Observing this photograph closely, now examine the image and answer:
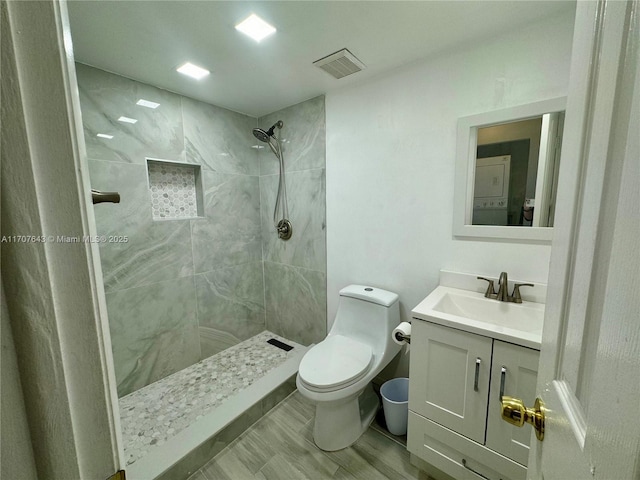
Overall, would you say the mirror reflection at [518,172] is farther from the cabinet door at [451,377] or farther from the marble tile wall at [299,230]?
the marble tile wall at [299,230]

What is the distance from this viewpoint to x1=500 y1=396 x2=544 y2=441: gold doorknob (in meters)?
0.51

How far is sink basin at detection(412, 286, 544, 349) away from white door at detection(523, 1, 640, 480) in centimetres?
55

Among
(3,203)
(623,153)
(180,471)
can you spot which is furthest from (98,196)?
(180,471)

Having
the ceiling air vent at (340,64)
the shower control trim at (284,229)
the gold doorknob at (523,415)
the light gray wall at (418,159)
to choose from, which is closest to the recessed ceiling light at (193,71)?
the ceiling air vent at (340,64)

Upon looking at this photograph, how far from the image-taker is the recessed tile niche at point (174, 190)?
1903 millimetres

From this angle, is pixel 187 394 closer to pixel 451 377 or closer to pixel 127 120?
pixel 451 377

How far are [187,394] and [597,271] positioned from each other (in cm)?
222

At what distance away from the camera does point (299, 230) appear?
222 centimetres

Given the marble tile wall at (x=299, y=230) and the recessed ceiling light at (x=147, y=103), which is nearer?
the recessed ceiling light at (x=147, y=103)

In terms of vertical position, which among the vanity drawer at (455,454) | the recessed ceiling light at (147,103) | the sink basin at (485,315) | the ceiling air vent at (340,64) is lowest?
the vanity drawer at (455,454)

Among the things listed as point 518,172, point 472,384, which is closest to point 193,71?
point 518,172

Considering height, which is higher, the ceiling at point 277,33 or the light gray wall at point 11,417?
the ceiling at point 277,33

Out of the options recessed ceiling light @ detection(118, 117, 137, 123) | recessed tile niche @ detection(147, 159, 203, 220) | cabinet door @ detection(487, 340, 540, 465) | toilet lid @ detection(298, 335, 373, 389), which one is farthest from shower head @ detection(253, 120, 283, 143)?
cabinet door @ detection(487, 340, 540, 465)

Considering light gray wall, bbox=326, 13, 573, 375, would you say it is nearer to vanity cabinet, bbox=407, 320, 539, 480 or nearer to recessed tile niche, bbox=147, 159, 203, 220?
vanity cabinet, bbox=407, 320, 539, 480
